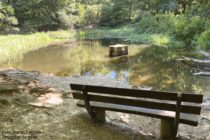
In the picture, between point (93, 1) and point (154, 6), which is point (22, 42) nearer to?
point (154, 6)

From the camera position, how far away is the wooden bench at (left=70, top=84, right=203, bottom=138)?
347cm

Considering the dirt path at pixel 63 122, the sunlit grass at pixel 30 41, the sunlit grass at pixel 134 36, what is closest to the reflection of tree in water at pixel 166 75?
the dirt path at pixel 63 122

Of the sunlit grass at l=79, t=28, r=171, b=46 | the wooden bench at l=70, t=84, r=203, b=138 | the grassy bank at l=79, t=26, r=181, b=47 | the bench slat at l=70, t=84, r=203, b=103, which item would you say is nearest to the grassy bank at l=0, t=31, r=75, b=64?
the sunlit grass at l=79, t=28, r=171, b=46

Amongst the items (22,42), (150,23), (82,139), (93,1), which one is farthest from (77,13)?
(82,139)

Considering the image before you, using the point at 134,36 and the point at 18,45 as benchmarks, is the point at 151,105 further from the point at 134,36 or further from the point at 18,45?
the point at 134,36

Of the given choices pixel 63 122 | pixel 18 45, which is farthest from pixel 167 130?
pixel 18 45

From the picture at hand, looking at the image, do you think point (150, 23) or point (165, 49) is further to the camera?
point (150, 23)

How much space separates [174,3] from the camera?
23828mm

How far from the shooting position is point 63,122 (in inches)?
186

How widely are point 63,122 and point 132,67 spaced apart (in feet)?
26.0

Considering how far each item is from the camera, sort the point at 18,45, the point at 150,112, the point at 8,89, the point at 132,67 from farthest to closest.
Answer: the point at 18,45 < the point at 132,67 < the point at 8,89 < the point at 150,112

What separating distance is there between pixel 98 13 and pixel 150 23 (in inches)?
610

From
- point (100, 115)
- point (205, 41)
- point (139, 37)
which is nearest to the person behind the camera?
point (100, 115)

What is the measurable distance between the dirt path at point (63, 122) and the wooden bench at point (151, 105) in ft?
1.01
